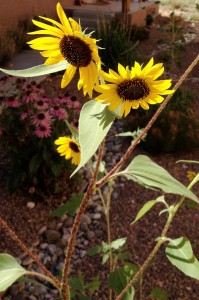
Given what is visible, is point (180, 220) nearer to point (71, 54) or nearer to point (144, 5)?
point (71, 54)

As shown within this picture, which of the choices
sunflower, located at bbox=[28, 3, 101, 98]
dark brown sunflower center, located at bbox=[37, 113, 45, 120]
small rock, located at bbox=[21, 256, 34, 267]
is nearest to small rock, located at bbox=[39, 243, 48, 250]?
small rock, located at bbox=[21, 256, 34, 267]

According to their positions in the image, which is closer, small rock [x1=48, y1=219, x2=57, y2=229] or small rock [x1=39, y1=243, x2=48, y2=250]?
small rock [x1=39, y1=243, x2=48, y2=250]

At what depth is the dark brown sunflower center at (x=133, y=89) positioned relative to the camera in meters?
0.87

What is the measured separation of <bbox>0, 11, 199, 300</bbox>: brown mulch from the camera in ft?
9.07

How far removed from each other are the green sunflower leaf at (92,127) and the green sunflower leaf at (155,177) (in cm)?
18

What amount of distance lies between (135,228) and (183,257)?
2012mm

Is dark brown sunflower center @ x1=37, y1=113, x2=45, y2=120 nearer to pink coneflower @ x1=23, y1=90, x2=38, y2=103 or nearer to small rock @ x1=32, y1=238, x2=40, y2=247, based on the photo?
pink coneflower @ x1=23, y1=90, x2=38, y2=103

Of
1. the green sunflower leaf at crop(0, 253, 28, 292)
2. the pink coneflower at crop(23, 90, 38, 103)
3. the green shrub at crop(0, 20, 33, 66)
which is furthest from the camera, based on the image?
the green shrub at crop(0, 20, 33, 66)

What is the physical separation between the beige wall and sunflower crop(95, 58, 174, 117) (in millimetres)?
7348

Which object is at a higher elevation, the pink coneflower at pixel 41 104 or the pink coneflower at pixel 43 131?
the pink coneflower at pixel 41 104

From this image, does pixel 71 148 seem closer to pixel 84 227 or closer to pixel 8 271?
pixel 8 271

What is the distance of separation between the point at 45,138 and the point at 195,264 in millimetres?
2120

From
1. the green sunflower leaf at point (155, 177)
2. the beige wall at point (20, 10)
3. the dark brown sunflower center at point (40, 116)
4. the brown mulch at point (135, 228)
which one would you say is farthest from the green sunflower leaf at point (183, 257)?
the beige wall at point (20, 10)

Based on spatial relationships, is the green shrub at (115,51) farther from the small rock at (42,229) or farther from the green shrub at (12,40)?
the small rock at (42,229)
